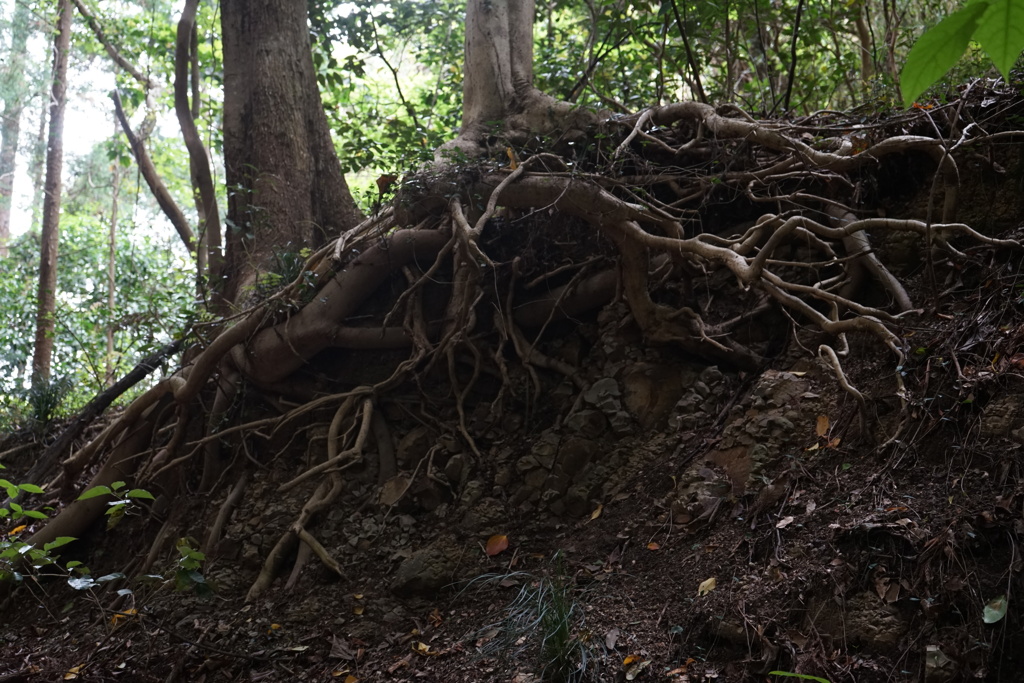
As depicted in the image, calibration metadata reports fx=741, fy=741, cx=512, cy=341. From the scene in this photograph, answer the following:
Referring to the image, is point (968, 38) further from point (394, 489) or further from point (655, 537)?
point (394, 489)

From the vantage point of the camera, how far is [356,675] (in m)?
3.14

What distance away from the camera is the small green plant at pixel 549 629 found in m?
2.59

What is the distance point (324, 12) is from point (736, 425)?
592cm

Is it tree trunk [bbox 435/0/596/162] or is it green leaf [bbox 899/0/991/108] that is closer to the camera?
green leaf [bbox 899/0/991/108]

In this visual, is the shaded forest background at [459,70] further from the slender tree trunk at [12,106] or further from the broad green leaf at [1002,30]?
the broad green leaf at [1002,30]

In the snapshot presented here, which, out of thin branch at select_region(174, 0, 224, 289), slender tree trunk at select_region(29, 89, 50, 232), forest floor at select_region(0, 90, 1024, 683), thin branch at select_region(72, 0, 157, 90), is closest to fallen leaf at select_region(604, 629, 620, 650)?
forest floor at select_region(0, 90, 1024, 683)

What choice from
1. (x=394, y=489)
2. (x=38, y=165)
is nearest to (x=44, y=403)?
(x=394, y=489)

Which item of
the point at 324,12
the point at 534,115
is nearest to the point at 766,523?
the point at 534,115

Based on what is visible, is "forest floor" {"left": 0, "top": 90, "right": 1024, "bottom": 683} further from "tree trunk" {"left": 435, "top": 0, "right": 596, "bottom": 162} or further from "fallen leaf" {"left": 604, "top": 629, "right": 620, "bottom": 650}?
"tree trunk" {"left": 435, "top": 0, "right": 596, "bottom": 162}

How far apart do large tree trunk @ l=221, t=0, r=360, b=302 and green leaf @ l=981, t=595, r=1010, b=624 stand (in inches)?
179

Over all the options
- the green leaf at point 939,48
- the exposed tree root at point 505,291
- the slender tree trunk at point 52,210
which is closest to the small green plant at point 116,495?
the exposed tree root at point 505,291

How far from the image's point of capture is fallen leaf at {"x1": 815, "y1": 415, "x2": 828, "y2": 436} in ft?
10.5

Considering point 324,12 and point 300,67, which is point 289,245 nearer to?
point 300,67

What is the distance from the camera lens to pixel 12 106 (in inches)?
621
